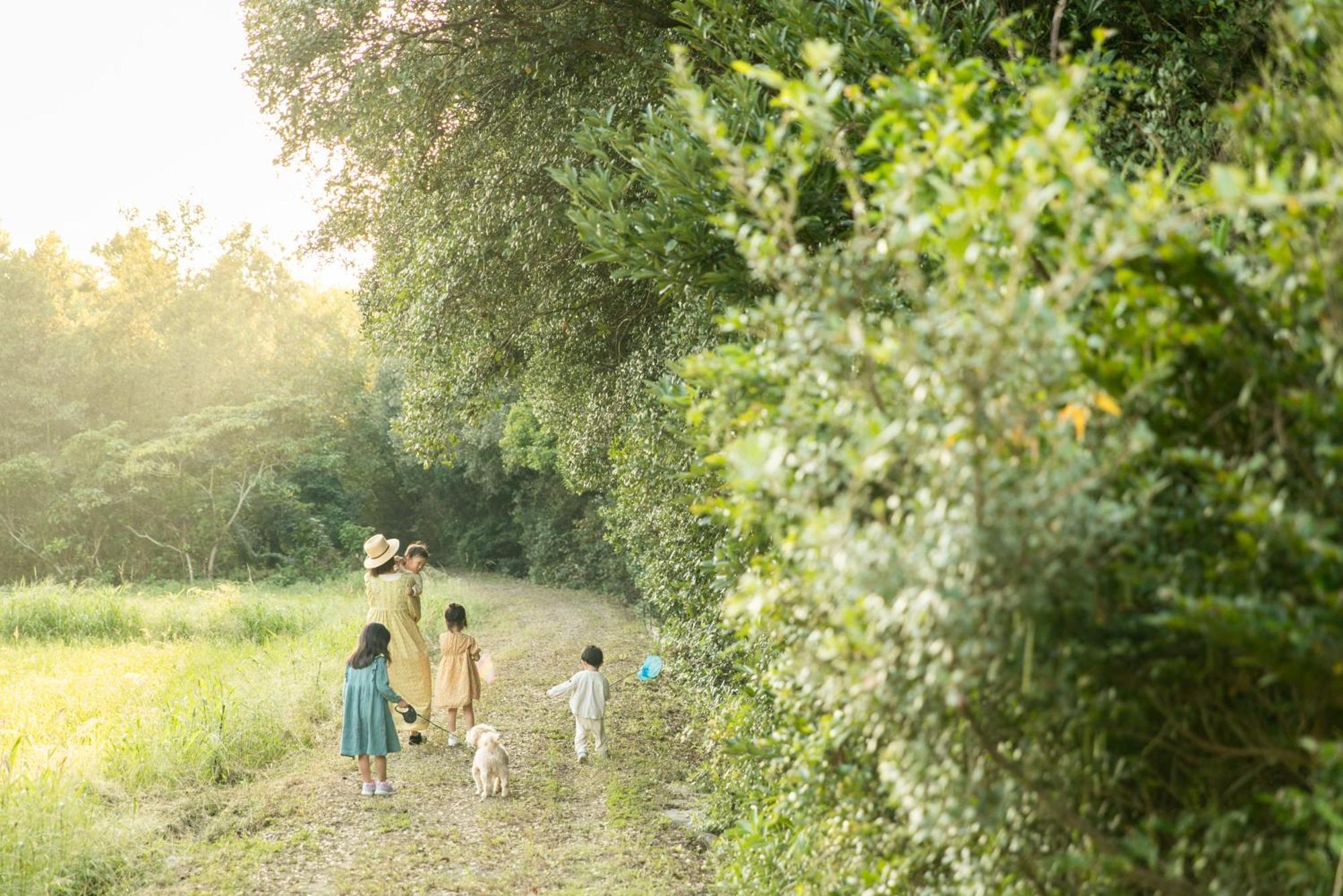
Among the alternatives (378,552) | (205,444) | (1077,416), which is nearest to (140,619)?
(378,552)

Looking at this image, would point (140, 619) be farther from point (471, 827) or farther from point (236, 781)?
point (471, 827)

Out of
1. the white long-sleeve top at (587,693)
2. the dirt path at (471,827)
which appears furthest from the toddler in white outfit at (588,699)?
the dirt path at (471,827)

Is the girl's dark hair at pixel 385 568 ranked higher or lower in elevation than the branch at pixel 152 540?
higher

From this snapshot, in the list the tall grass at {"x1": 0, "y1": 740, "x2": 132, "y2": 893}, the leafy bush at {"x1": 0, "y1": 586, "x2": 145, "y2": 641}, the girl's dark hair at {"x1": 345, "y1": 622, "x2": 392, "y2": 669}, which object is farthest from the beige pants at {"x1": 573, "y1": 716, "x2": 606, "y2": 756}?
the leafy bush at {"x1": 0, "y1": 586, "x2": 145, "y2": 641}

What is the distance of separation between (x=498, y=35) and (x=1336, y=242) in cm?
879

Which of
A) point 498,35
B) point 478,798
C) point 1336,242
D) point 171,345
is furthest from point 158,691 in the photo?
point 171,345

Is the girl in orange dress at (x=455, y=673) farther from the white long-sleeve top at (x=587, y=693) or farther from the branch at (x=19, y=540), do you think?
the branch at (x=19, y=540)

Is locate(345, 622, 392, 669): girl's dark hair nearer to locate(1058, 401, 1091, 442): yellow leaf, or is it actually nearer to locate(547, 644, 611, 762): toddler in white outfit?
locate(547, 644, 611, 762): toddler in white outfit

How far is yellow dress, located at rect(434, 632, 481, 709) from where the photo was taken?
32.0ft

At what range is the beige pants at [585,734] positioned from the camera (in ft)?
31.2

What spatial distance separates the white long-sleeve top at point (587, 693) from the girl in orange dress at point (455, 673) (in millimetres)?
953

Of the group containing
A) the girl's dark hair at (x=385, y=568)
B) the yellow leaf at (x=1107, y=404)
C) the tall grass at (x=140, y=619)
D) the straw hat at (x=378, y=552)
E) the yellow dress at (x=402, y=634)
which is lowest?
the tall grass at (x=140, y=619)

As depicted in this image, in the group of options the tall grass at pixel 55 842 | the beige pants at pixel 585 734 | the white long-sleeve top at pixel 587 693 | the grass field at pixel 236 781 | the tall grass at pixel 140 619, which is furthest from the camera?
the tall grass at pixel 140 619

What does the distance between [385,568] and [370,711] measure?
7.11 ft
